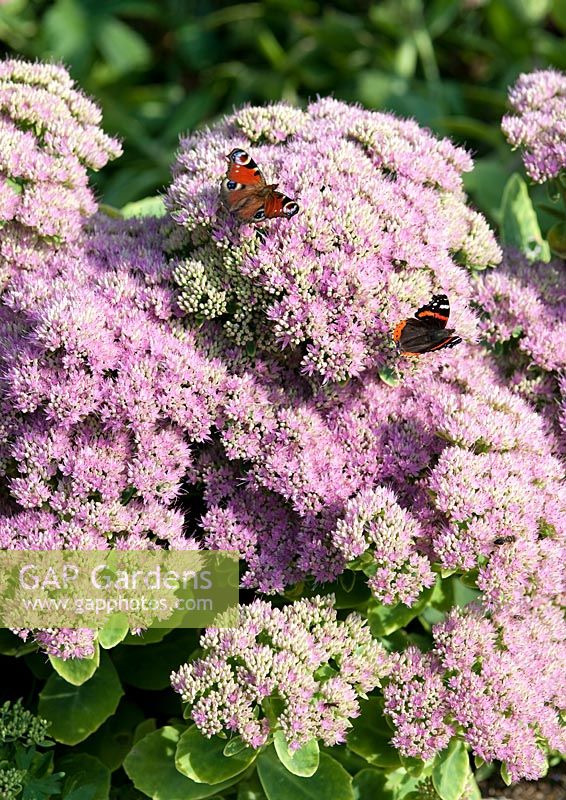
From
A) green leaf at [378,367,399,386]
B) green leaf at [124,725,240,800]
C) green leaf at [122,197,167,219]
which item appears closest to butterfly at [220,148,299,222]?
green leaf at [378,367,399,386]

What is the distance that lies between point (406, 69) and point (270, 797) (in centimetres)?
502

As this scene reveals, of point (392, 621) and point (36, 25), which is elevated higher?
point (36, 25)

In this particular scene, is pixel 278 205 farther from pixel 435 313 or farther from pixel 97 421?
pixel 97 421

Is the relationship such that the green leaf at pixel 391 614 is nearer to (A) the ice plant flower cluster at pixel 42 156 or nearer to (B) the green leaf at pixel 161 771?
(B) the green leaf at pixel 161 771

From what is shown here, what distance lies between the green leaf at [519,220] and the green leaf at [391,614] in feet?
4.36

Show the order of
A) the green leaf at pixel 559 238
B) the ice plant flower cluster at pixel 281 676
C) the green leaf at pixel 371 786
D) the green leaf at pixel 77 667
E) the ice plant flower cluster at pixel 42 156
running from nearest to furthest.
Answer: the ice plant flower cluster at pixel 281 676 < the green leaf at pixel 77 667 < the green leaf at pixel 371 786 < the ice plant flower cluster at pixel 42 156 < the green leaf at pixel 559 238

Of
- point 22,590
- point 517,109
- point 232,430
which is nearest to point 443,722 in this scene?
point 232,430

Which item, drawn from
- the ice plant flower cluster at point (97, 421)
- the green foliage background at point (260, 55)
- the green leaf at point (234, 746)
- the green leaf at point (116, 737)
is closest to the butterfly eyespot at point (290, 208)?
the ice plant flower cluster at point (97, 421)

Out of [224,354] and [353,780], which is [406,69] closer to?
[224,354]

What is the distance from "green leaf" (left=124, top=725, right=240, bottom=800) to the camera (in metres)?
2.34

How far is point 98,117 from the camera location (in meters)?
2.92

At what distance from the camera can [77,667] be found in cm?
225

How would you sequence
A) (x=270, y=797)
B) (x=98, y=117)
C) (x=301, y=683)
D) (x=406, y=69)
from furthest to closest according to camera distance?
(x=406, y=69) → (x=98, y=117) → (x=270, y=797) → (x=301, y=683)

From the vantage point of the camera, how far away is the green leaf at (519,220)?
10.7 feet
